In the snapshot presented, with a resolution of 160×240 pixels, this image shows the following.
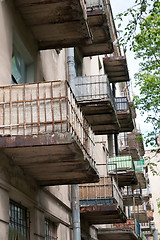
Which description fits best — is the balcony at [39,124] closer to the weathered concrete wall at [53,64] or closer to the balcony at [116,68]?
the weathered concrete wall at [53,64]

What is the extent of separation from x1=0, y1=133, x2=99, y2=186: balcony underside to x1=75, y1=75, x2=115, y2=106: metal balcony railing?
5.54 m

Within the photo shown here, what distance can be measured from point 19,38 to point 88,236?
963cm

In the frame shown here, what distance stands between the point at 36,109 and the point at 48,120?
1.03 feet

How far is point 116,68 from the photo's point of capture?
22.9m

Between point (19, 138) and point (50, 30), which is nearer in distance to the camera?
point (19, 138)

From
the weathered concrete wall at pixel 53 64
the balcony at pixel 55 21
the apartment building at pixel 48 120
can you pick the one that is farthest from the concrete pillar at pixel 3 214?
the weathered concrete wall at pixel 53 64

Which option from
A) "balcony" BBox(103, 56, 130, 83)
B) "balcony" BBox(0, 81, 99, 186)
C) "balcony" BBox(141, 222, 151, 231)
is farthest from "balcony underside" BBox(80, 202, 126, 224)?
"balcony" BBox(141, 222, 151, 231)

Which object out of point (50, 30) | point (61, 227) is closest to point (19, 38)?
point (50, 30)

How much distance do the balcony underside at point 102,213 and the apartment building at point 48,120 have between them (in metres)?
0.04

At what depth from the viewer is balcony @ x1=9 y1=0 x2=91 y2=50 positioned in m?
8.98

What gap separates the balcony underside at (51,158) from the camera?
6.97 meters

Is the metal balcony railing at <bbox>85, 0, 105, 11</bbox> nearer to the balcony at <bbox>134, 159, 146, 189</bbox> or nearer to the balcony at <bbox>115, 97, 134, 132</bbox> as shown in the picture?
the balcony at <bbox>115, 97, 134, 132</bbox>

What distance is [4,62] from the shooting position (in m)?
7.89

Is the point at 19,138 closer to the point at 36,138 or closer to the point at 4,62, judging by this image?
the point at 36,138
